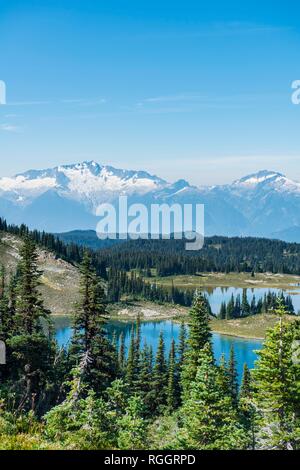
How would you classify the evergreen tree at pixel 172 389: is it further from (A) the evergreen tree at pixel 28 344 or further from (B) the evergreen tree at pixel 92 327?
(B) the evergreen tree at pixel 92 327

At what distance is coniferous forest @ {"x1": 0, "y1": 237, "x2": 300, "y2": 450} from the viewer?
21219 millimetres

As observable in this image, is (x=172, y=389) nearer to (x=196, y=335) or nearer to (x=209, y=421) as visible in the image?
(x=196, y=335)

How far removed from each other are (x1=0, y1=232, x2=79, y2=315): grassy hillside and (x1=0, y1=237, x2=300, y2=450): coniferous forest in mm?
119373

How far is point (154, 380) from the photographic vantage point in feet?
228

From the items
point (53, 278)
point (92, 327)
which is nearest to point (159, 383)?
point (92, 327)

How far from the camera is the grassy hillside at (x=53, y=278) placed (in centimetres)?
17762

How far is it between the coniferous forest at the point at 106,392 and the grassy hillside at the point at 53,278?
119 metres

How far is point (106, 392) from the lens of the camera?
33688 millimetres

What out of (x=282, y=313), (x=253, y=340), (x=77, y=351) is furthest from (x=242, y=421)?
(x=253, y=340)

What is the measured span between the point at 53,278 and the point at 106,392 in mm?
156988

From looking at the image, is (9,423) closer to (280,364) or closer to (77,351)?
(280,364)

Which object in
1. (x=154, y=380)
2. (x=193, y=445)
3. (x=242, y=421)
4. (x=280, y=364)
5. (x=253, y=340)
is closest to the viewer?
(x=193, y=445)

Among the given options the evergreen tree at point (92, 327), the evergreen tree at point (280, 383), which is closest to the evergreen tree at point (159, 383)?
the evergreen tree at point (92, 327)
